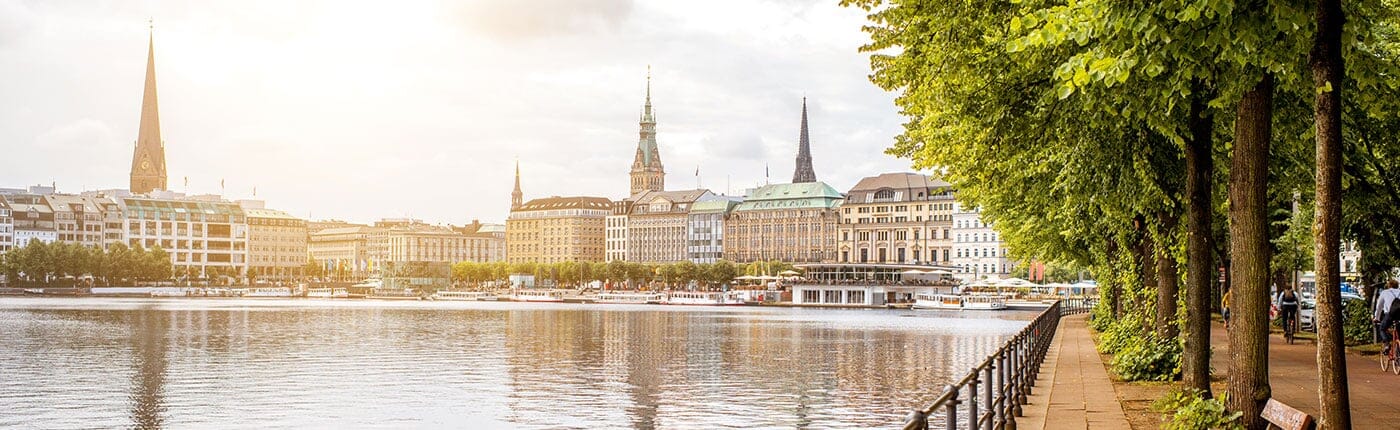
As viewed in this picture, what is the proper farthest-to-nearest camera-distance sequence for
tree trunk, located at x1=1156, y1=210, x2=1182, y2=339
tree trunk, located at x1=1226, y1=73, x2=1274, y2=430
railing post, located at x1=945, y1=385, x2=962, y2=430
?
tree trunk, located at x1=1156, y1=210, x2=1182, y2=339, tree trunk, located at x1=1226, y1=73, x2=1274, y2=430, railing post, located at x1=945, y1=385, x2=962, y2=430

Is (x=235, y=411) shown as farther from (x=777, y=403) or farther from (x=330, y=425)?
(x=777, y=403)

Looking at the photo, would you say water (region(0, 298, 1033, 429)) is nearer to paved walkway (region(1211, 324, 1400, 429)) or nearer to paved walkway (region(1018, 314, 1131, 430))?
paved walkway (region(1018, 314, 1131, 430))

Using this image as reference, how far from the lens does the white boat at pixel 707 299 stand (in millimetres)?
Result: 184250

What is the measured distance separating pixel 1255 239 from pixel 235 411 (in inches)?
1092

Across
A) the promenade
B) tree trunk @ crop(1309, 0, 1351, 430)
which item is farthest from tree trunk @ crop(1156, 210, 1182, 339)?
tree trunk @ crop(1309, 0, 1351, 430)

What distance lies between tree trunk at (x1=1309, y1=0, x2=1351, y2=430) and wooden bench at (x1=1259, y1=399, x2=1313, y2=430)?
0.41m

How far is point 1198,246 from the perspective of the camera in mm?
18438

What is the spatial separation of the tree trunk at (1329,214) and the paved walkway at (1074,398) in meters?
6.71

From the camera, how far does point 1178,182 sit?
2172cm

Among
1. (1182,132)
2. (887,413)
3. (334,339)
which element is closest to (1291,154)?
(1182,132)

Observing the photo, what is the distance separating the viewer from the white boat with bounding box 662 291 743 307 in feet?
604

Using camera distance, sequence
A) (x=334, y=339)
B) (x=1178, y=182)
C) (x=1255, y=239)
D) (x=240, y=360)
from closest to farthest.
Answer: (x=1255, y=239)
(x=1178, y=182)
(x=240, y=360)
(x=334, y=339)

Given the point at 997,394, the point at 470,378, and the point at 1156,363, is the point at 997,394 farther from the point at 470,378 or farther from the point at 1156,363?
the point at 470,378

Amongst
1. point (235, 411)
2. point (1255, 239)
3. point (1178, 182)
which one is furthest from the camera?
point (235, 411)
